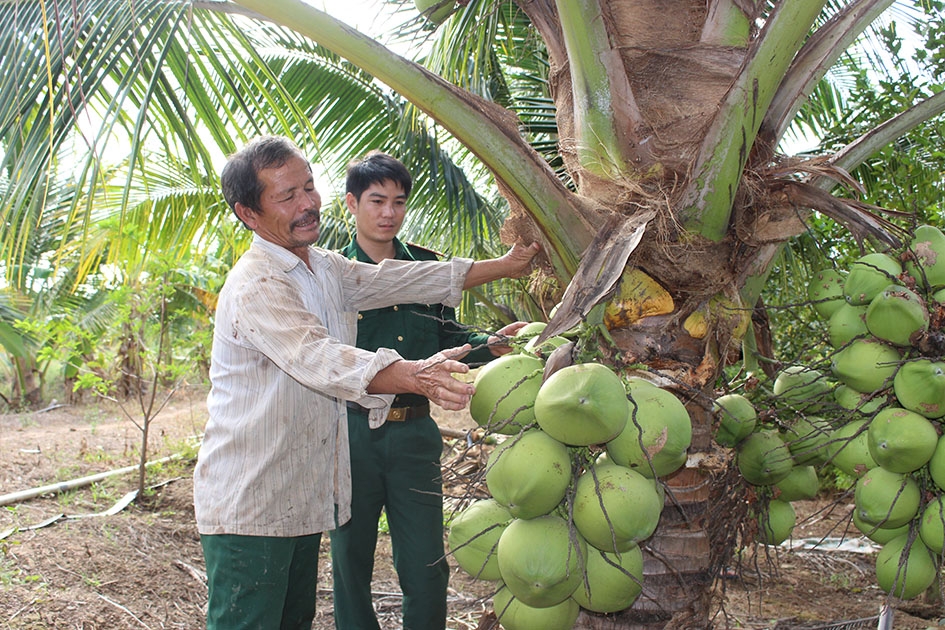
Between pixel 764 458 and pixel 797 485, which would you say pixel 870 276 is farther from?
pixel 797 485

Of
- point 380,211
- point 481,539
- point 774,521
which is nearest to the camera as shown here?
A: point 481,539

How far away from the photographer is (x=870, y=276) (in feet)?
5.57

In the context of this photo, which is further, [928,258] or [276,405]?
[276,405]

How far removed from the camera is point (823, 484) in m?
5.04

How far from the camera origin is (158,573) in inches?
153

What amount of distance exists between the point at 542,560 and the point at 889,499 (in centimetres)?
85

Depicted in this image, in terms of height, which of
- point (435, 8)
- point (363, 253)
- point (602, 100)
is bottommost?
point (363, 253)

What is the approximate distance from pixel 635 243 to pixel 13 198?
152 centimetres

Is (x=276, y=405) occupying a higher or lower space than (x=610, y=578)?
higher

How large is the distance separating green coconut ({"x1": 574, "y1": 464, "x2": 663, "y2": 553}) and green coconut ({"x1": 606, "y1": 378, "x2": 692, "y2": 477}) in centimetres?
3

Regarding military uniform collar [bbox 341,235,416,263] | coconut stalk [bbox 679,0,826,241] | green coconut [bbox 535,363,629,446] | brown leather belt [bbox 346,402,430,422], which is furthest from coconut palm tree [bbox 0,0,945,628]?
military uniform collar [bbox 341,235,416,263]

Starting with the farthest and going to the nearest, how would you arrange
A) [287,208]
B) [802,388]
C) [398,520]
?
[398,520] < [287,208] < [802,388]

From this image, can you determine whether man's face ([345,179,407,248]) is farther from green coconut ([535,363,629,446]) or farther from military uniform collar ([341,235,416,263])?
green coconut ([535,363,629,446])

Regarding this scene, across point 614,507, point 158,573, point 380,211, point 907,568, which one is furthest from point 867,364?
point 158,573
